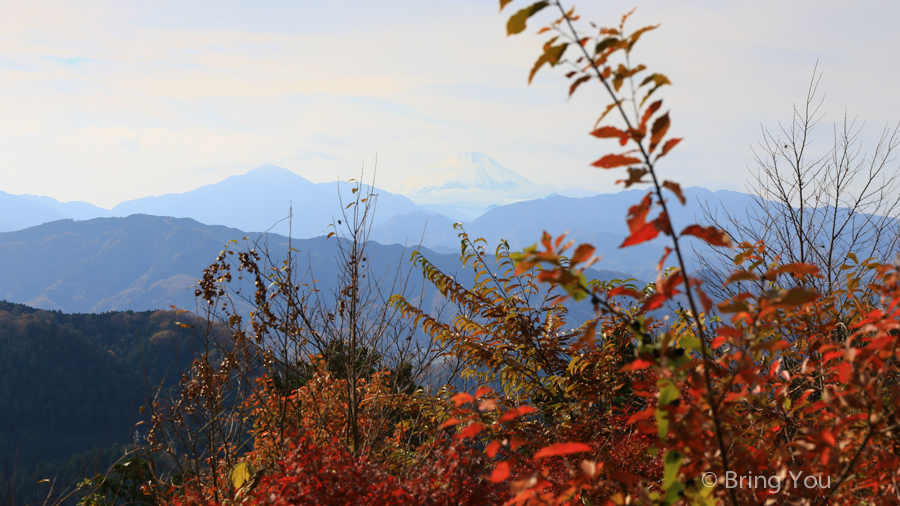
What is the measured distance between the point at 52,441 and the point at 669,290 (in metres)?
97.0

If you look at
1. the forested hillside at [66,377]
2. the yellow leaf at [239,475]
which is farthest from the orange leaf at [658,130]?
the forested hillside at [66,377]

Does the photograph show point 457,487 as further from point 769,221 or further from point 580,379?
point 769,221

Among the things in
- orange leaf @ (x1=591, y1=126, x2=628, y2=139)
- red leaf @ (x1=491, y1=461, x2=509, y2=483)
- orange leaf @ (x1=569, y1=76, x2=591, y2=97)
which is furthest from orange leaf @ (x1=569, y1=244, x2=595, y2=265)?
red leaf @ (x1=491, y1=461, x2=509, y2=483)

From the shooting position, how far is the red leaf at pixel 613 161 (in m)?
1.30

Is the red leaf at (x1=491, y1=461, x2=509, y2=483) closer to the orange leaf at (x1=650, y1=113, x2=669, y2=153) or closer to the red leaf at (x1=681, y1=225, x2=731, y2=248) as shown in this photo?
the red leaf at (x1=681, y1=225, x2=731, y2=248)

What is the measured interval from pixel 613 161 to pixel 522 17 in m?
0.43

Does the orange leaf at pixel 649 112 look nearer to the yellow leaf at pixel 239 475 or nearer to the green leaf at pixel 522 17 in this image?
the green leaf at pixel 522 17

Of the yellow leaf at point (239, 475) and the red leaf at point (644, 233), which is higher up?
the red leaf at point (644, 233)

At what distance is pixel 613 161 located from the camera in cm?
130

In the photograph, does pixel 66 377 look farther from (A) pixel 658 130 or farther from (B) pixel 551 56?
(A) pixel 658 130

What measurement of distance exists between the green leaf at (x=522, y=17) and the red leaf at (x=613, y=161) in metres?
0.39

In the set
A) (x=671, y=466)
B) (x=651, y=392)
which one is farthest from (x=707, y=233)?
(x=651, y=392)

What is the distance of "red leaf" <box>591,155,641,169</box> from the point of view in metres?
1.30

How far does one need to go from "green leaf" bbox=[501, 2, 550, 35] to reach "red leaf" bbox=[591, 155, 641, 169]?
0.39 metres
